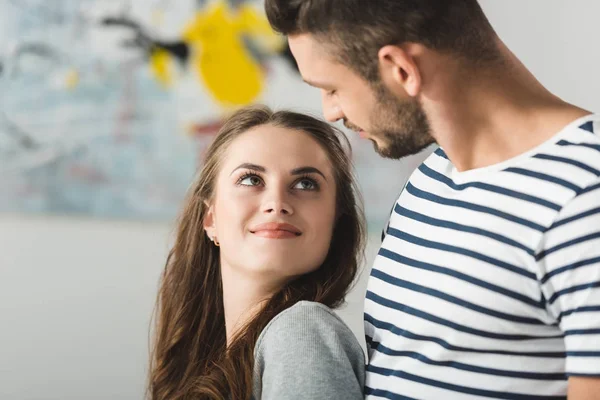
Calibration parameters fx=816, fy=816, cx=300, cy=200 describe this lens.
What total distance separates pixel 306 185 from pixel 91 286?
1521mm

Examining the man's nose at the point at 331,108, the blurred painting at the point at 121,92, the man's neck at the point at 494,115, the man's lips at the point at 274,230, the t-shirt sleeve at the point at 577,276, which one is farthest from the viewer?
the blurred painting at the point at 121,92

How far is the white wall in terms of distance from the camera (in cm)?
280

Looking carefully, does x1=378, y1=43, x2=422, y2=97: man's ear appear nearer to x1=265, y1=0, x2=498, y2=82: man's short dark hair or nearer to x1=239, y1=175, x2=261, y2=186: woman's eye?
x1=265, y1=0, x2=498, y2=82: man's short dark hair

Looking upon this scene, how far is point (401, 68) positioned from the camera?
119 cm

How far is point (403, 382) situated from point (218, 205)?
55cm

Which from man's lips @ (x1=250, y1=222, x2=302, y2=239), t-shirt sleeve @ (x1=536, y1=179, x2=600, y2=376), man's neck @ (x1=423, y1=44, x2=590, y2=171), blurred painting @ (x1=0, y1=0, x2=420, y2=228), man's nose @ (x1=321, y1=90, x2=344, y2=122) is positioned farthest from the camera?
blurred painting @ (x1=0, y1=0, x2=420, y2=228)

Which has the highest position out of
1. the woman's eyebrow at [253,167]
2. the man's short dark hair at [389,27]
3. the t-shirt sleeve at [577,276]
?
the man's short dark hair at [389,27]

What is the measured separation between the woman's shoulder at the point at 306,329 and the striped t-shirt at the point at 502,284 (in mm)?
76

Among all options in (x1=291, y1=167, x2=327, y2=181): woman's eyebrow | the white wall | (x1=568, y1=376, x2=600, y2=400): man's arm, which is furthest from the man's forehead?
the white wall

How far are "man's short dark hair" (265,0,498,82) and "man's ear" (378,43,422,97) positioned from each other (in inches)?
0.4

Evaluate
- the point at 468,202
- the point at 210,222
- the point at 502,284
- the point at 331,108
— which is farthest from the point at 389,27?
the point at 210,222

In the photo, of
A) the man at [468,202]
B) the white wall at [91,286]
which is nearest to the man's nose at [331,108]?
the man at [468,202]

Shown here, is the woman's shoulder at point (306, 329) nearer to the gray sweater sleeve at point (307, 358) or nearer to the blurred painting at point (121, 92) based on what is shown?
the gray sweater sleeve at point (307, 358)

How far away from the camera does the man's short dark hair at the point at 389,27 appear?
1.17 meters
